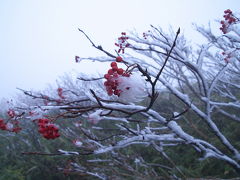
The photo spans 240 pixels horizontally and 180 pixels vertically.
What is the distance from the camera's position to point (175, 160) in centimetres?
597

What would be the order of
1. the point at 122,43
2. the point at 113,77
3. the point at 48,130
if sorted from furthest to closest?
the point at 122,43
the point at 48,130
the point at 113,77

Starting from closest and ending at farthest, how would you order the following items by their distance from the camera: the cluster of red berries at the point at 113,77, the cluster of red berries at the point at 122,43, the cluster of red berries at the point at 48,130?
1. the cluster of red berries at the point at 113,77
2. the cluster of red berries at the point at 48,130
3. the cluster of red berries at the point at 122,43

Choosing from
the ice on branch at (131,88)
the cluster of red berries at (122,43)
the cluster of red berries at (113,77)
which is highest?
the cluster of red berries at (122,43)

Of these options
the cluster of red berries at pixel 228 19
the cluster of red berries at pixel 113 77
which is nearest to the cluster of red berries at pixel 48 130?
the cluster of red berries at pixel 113 77

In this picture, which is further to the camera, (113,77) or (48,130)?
(48,130)

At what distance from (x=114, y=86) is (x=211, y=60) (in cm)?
583

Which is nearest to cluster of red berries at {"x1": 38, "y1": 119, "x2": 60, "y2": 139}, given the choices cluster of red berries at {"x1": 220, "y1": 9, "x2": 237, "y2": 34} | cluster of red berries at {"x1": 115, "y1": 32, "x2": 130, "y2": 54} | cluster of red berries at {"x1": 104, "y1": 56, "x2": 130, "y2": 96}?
cluster of red berries at {"x1": 104, "y1": 56, "x2": 130, "y2": 96}

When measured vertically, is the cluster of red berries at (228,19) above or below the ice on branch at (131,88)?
above

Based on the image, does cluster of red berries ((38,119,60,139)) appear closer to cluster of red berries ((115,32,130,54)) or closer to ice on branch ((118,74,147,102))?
ice on branch ((118,74,147,102))

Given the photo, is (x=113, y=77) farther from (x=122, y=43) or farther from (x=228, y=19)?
(x=228, y=19)

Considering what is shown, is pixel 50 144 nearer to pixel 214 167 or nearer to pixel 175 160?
pixel 175 160

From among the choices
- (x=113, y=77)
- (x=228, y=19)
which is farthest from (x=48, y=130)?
(x=228, y=19)

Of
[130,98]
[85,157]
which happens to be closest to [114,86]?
[130,98]

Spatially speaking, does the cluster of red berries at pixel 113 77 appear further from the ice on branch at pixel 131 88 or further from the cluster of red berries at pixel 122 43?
the cluster of red berries at pixel 122 43
